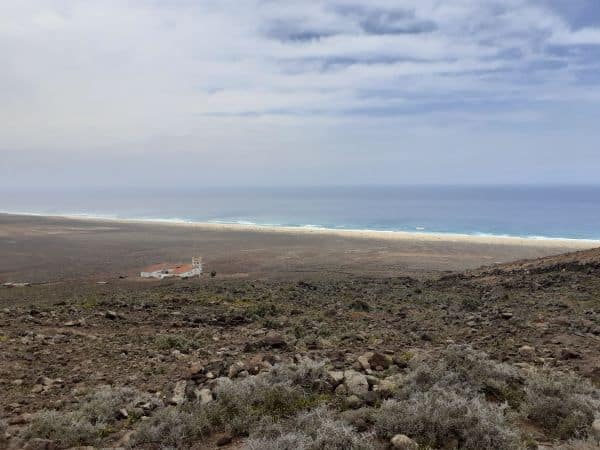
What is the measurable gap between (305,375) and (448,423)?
2381 mm

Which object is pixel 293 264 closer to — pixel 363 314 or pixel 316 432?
pixel 363 314

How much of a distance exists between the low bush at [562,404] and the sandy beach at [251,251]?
2732cm

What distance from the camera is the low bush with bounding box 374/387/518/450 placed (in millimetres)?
4773

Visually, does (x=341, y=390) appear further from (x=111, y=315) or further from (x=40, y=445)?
(x=111, y=315)

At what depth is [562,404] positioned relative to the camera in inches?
220

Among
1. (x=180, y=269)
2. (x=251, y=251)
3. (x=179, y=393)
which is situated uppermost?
(x=179, y=393)

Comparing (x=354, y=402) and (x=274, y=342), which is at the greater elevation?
(x=354, y=402)

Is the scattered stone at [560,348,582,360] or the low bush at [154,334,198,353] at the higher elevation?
the scattered stone at [560,348,582,360]

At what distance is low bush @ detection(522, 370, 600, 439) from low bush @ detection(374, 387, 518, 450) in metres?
0.51

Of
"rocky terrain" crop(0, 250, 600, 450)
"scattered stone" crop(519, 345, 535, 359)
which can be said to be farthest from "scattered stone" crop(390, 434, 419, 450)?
"scattered stone" crop(519, 345, 535, 359)

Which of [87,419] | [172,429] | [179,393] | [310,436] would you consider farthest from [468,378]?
[87,419]

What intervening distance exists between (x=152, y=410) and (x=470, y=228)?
72.5 meters

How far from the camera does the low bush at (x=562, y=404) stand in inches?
205

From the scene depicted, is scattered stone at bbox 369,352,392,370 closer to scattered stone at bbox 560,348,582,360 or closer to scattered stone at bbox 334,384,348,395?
scattered stone at bbox 334,384,348,395
